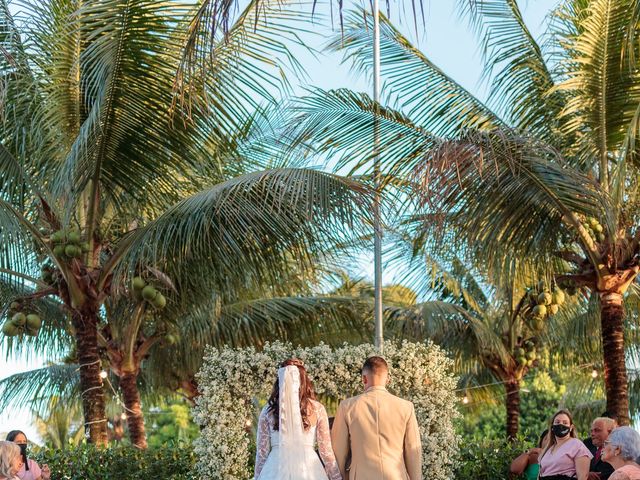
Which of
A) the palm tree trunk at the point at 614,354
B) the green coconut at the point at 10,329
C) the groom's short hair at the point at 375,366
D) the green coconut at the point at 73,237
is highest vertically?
the green coconut at the point at 73,237

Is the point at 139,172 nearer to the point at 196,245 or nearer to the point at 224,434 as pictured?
the point at 196,245

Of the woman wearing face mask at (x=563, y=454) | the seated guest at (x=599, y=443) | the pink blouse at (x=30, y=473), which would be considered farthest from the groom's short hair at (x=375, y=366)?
the pink blouse at (x=30, y=473)

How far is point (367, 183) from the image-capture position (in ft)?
38.5

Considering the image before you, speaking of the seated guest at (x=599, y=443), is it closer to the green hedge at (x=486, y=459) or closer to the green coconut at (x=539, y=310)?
the green hedge at (x=486, y=459)

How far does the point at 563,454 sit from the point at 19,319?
6.36 metres

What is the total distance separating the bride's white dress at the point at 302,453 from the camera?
7.86 m

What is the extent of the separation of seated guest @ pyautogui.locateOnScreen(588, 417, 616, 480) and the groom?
5.84 feet

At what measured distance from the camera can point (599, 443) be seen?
9.17 metres

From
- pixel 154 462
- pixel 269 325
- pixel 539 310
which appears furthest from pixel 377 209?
pixel 269 325

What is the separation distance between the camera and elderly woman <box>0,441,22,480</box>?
7062 millimetres

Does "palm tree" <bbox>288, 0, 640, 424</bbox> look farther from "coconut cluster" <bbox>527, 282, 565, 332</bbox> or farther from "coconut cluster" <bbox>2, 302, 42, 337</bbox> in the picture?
"coconut cluster" <bbox>2, 302, 42, 337</bbox>

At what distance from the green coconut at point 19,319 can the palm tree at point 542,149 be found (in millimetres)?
3844

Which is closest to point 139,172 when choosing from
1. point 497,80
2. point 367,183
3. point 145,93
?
point 145,93

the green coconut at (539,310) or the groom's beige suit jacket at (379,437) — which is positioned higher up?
the green coconut at (539,310)
